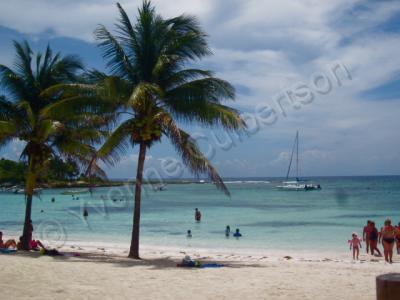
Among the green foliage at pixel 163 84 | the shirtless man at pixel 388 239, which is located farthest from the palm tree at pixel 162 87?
the shirtless man at pixel 388 239

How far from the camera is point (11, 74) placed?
14.4 meters

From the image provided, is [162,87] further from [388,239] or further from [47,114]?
[388,239]

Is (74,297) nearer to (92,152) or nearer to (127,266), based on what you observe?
(127,266)

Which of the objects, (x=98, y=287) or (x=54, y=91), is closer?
(x=98, y=287)

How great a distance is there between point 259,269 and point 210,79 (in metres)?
5.47

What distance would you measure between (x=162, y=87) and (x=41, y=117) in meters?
3.87

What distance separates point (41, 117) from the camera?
1370 cm

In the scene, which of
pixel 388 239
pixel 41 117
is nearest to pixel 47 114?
pixel 41 117

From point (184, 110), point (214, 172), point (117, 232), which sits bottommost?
point (117, 232)

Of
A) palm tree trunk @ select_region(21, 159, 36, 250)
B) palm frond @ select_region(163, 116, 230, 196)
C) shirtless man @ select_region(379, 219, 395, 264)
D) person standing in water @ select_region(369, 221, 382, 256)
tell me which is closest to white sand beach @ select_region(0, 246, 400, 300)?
palm frond @ select_region(163, 116, 230, 196)

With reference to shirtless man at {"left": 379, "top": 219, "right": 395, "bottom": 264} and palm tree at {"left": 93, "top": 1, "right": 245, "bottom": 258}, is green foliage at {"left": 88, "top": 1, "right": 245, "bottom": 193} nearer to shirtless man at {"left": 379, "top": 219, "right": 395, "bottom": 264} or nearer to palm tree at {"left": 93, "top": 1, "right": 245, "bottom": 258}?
palm tree at {"left": 93, "top": 1, "right": 245, "bottom": 258}

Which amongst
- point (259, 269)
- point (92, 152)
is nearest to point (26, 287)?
point (259, 269)

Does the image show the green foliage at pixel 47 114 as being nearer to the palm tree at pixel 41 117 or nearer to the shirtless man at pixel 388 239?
the palm tree at pixel 41 117

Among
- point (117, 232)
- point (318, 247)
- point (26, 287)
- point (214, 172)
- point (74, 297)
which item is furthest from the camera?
point (117, 232)
